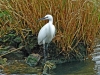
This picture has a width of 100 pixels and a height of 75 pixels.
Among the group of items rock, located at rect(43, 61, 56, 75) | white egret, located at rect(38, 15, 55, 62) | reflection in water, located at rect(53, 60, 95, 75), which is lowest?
reflection in water, located at rect(53, 60, 95, 75)

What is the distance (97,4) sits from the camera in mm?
7516

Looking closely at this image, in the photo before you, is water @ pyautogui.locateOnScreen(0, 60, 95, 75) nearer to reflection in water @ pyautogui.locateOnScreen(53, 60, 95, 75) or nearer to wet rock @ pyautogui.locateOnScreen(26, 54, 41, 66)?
reflection in water @ pyautogui.locateOnScreen(53, 60, 95, 75)

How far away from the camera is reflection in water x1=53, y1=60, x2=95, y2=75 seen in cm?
703

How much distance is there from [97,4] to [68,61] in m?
1.34

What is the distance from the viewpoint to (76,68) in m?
7.34

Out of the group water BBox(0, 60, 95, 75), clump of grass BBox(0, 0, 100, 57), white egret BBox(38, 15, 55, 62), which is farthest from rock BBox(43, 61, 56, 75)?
clump of grass BBox(0, 0, 100, 57)

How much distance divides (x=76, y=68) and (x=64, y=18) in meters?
1.04

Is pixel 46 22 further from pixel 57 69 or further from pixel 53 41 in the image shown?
pixel 57 69

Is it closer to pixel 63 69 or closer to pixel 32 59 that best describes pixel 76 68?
pixel 63 69

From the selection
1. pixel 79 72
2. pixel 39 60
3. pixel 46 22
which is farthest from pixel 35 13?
pixel 79 72

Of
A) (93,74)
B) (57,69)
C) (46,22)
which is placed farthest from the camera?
(46,22)

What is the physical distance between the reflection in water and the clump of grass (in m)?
0.23

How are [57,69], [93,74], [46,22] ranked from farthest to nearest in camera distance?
[46,22], [57,69], [93,74]

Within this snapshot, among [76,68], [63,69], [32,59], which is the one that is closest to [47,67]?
[63,69]
